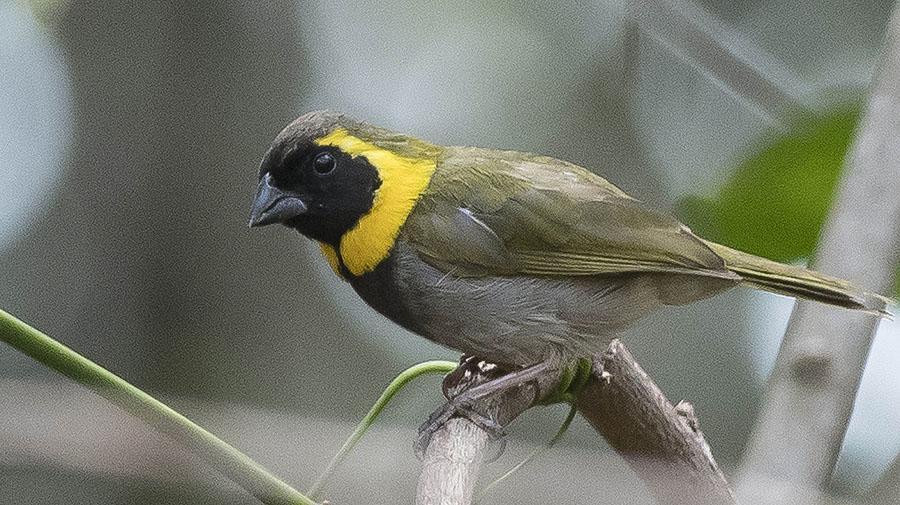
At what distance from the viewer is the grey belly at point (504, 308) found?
2.41m

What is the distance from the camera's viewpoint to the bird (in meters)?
2.41

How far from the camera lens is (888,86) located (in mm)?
1938

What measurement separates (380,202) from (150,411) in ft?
3.32

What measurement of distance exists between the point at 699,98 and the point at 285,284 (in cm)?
223

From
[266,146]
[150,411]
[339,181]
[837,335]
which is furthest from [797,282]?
[266,146]

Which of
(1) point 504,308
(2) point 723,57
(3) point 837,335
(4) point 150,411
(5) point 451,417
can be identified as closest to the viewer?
(4) point 150,411

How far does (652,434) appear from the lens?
229 centimetres

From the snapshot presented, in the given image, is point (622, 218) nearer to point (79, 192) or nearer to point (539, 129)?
point (539, 129)

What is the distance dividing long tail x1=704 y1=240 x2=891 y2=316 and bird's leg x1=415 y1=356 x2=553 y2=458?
47cm

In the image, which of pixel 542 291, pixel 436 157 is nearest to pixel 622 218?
pixel 542 291

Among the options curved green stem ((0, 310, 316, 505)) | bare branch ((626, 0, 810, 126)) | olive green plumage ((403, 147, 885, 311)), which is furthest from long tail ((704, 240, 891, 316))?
curved green stem ((0, 310, 316, 505))

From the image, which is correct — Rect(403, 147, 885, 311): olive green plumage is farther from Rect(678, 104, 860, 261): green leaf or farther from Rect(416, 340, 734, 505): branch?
Rect(416, 340, 734, 505): branch

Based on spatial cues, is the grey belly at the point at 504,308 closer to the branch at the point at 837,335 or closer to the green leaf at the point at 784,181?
the green leaf at the point at 784,181

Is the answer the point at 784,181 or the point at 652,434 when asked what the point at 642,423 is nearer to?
the point at 652,434
